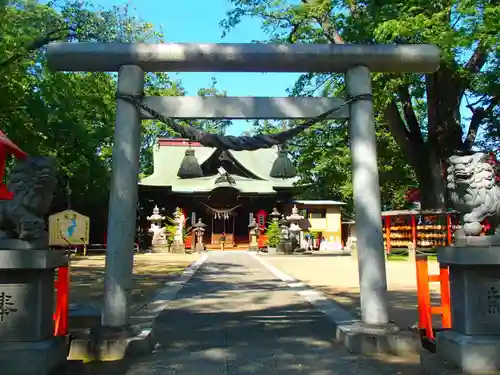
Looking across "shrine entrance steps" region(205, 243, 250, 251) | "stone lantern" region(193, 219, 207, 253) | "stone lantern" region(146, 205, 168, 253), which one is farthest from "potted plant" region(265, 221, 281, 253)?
"stone lantern" region(146, 205, 168, 253)

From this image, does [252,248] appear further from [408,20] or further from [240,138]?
[240,138]

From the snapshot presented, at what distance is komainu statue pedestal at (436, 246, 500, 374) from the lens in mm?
3906

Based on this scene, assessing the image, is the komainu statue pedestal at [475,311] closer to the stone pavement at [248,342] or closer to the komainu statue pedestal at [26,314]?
the stone pavement at [248,342]

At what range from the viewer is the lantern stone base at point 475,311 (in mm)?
3906

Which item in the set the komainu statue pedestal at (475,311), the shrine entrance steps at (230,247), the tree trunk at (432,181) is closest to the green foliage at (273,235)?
the shrine entrance steps at (230,247)

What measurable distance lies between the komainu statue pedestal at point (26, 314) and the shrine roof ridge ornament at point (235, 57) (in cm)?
243

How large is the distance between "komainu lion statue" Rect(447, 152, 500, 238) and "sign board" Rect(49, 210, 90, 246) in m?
17.9

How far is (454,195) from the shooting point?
186 inches

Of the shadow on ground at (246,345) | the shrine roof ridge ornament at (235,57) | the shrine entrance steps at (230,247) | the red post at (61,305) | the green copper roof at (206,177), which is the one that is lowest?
the shadow on ground at (246,345)

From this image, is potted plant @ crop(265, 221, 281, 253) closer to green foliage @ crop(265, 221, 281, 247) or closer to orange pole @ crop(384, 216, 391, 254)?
green foliage @ crop(265, 221, 281, 247)

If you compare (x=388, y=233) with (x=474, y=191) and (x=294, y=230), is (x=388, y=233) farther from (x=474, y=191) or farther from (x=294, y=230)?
(x=474, y=191)

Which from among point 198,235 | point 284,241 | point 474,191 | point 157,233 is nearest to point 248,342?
point 474,191

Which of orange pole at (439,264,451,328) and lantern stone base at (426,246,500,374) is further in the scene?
orange pole at (439,264,451,328)

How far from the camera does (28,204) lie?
174 inches
